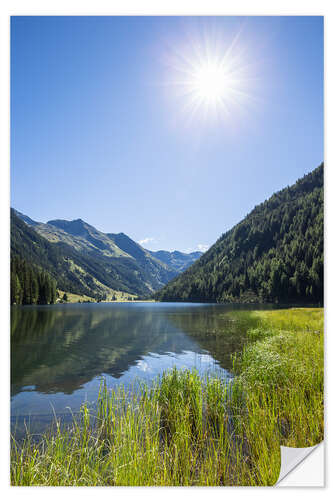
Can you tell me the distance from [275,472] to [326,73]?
709 centimetres

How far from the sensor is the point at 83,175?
7805 millimetres

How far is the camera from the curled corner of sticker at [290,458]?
12.4ft

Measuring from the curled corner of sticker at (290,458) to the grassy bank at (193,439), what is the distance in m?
0.10

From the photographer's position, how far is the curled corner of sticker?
377 cm

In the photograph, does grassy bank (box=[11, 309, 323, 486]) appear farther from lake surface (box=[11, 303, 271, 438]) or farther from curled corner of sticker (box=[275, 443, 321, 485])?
lake surface (box=[11, 303, 271, 438])

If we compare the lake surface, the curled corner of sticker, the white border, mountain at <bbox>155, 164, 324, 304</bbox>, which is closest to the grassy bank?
the curled corner of sticker

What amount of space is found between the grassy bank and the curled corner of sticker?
97 millimetres

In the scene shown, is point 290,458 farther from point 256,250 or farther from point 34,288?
point 256,250
